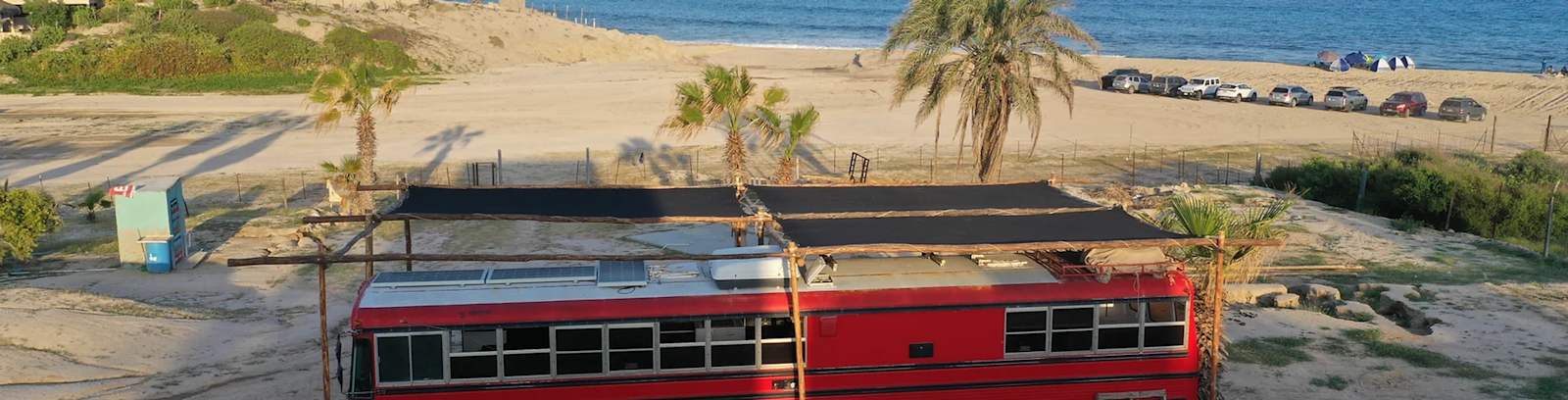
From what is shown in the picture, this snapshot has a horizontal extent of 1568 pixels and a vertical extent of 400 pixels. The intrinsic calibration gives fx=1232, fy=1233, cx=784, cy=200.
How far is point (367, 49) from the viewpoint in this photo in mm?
64312

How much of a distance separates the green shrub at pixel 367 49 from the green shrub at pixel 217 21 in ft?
15.7

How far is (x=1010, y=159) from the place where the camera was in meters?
39.8

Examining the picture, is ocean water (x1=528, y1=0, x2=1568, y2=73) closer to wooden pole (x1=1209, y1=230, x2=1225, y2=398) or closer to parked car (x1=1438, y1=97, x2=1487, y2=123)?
parked car (x1=1438, y1=97, x2=1487, y2=123)

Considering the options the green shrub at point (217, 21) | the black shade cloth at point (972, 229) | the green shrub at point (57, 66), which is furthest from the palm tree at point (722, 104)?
the green shrub at point (217, 21)

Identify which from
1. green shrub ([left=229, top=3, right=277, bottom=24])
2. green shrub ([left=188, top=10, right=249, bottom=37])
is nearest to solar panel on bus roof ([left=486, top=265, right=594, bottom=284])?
green shrub ([left=188, top=10, right=249, bottom=37])

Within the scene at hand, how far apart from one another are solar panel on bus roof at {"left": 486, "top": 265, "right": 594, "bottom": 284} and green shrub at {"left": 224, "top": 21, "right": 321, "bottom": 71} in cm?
5253

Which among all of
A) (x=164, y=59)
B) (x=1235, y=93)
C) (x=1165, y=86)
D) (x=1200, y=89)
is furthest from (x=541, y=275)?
(x=164, y=59)

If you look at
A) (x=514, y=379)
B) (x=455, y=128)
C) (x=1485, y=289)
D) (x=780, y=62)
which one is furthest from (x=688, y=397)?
(x=780, y=62)

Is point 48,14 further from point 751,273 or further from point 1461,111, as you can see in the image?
point 1461,111

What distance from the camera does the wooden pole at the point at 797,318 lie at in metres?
12.1

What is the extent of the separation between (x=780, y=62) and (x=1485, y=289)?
60.8 m

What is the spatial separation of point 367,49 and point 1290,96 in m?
45.8

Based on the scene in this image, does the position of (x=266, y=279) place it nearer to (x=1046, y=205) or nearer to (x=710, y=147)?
(x=1046, y=205)

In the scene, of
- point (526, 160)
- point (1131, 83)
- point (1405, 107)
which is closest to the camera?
point (526, 160)
